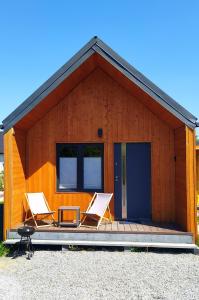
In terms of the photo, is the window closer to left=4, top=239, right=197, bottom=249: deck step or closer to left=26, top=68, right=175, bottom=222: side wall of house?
left=26, top=68, right=175, bottom=222: side wall of house

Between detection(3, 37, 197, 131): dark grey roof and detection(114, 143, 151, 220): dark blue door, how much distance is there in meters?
1.99

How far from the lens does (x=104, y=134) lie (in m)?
8.80

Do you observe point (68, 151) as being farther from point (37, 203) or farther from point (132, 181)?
point (132, 181)

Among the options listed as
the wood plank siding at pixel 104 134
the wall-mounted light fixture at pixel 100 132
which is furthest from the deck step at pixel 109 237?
the wall-mounted light fixture at pixel 100 132

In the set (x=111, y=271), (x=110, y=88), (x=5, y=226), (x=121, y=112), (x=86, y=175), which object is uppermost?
(x=110, y=88)

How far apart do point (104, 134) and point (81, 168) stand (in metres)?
1.24

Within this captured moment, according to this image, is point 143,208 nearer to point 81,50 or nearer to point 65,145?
point 65,145

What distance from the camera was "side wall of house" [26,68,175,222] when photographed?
8664mm

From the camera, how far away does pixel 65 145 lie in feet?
29.3

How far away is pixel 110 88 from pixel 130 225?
4.04m

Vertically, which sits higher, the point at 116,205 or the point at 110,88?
the point at 110,88

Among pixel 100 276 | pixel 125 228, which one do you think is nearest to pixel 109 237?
pixel 125 228

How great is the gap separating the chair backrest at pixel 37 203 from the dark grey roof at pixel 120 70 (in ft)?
9.05

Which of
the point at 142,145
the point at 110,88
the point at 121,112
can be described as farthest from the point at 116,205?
the point at 110,88
